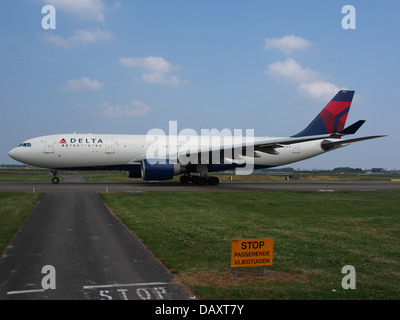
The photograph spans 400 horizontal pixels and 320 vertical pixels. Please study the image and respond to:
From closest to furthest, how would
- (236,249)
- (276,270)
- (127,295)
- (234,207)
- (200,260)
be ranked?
1. (127,295)
2. (236,249)
3. (276,270)
4. (200,260)
5. (234,207)

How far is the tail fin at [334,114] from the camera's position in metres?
34.6

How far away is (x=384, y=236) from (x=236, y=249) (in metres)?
6.98

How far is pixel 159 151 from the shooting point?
3034cm

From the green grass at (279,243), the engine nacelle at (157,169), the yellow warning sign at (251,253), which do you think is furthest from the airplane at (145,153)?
the yellow warning sign at (251,253)

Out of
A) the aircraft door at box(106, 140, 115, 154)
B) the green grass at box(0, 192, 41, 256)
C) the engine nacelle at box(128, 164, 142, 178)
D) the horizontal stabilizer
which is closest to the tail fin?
the horizontal stabilizer

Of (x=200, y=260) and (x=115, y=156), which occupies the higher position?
(x=115, y=156)

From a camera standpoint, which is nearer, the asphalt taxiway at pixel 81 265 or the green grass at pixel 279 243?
the asphalt taxiway at pixel 81 265

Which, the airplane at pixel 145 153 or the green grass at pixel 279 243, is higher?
the airplane at pixel 145 153

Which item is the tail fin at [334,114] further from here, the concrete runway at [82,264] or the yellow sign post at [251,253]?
the yellow sign post at [251,253]

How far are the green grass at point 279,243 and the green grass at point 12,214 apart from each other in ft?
12.6
